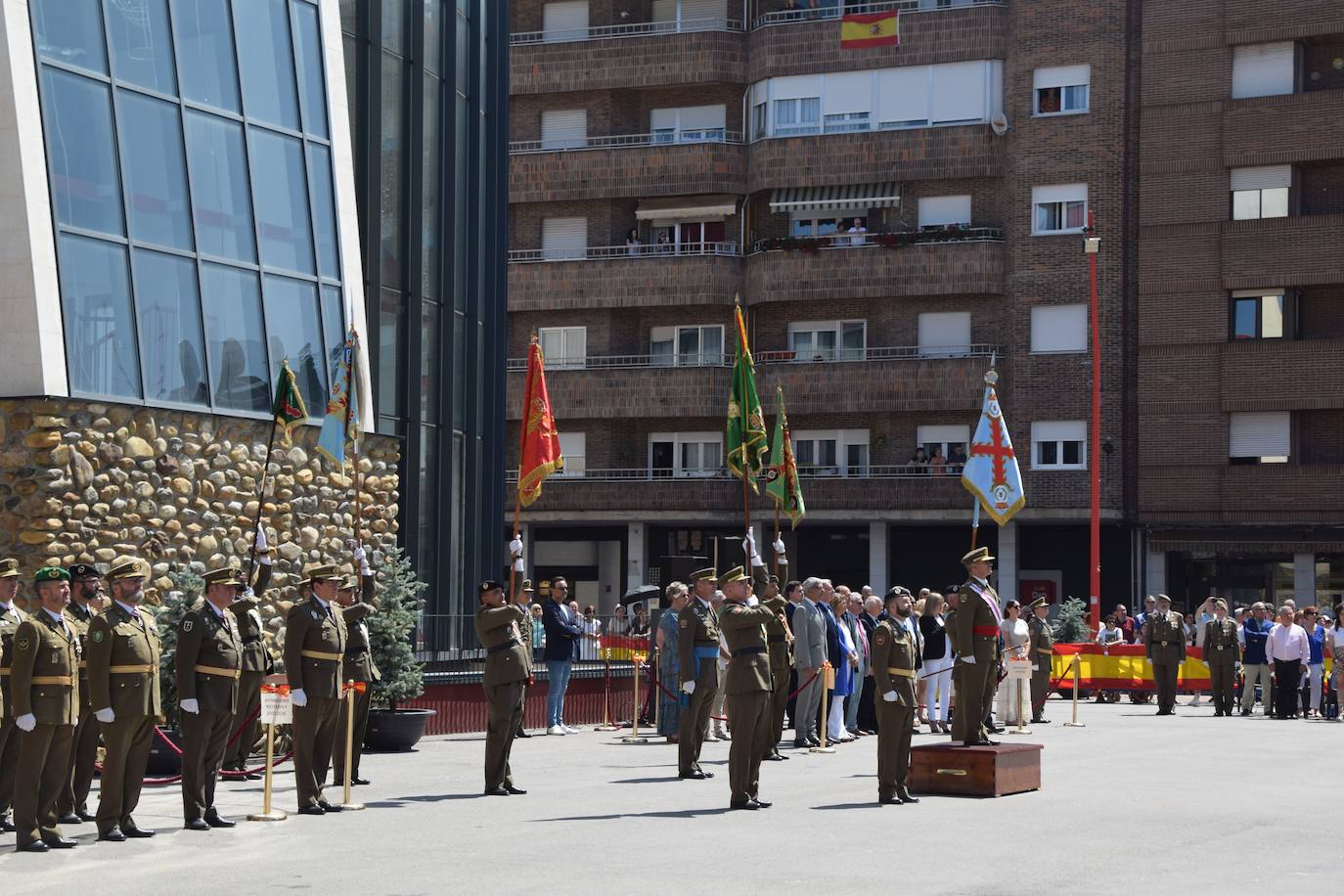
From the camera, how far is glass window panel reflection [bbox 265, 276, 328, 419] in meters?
22.5

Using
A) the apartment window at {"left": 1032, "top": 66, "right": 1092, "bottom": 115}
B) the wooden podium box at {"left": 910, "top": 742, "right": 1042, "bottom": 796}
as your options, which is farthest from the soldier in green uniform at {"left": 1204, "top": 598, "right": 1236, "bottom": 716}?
the apartment window at {"left": 1032, "top": 66, "right": 1092, "bottom": 115}

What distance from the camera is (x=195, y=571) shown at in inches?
791

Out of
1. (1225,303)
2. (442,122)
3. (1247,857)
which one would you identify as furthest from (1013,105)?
(1247,857)

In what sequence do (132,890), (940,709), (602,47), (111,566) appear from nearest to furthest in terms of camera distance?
(132,890), (111,566), (940,709), (602,47)

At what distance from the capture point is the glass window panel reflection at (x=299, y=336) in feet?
73.7

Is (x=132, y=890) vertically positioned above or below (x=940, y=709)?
above

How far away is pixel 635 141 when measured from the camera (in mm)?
53375

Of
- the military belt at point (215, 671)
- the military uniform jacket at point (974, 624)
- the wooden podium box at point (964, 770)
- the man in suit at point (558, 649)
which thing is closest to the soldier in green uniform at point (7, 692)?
the military belt at point (215, 671)

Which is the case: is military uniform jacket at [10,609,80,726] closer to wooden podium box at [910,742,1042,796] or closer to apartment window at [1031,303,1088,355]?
wooden podium box at [910,742,1042,796]

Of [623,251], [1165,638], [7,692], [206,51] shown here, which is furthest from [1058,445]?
[7,692]

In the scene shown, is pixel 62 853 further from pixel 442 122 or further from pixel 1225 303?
pixel 1225 303

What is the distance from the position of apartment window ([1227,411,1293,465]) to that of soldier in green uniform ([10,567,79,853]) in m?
38.6

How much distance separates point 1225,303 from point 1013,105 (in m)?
7.32

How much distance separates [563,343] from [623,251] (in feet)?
9.68
